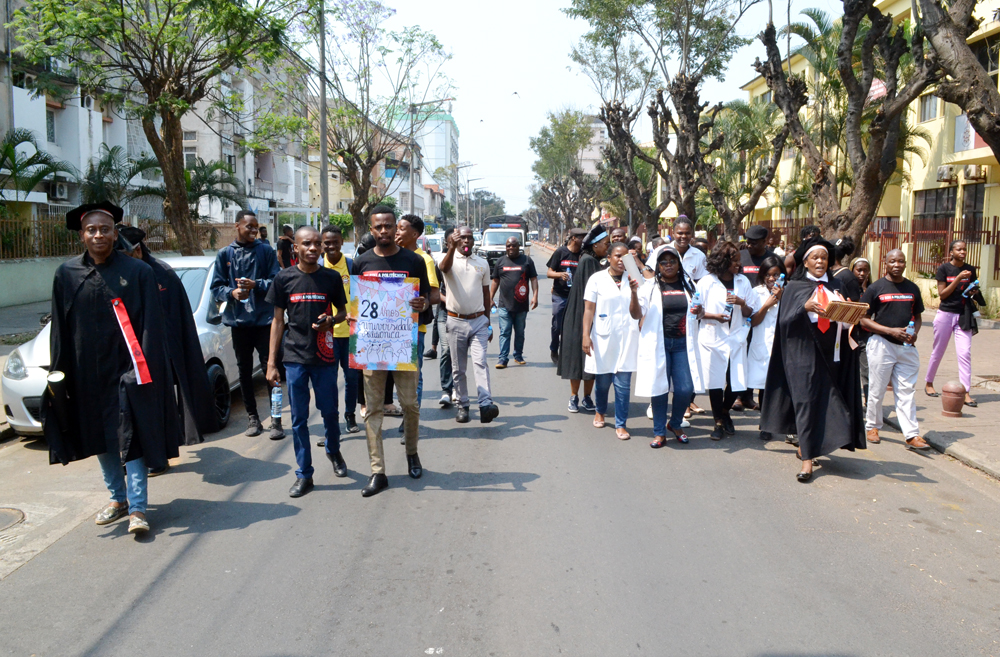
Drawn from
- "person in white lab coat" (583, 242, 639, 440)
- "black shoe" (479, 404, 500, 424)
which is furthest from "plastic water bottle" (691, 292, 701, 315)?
"black shoe" (479, 404, 500, 424)

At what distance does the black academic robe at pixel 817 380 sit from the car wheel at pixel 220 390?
16.6 feet

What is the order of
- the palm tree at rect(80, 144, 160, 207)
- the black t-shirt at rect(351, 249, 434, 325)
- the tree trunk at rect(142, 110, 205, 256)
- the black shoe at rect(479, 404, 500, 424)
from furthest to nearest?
the palm tree at rect(80, 144, 160, 207), the tree trunk at rect(142, 110, 205, 256), the black shoe at rect(479, 404, 500, 424), the black t-shirt at rect(351, 249, 434, 325)

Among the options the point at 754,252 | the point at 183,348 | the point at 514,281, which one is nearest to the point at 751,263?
the point at 754,252

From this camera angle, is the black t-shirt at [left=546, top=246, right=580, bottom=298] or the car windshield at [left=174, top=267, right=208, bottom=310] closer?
the car windshield at [left=174, top=267, right=208, bottom=310]

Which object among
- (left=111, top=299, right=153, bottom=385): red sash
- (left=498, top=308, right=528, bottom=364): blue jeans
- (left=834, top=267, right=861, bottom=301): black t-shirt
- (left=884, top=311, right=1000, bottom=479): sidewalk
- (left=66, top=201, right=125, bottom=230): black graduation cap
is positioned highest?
(left=66, top=201, right=125, bottom=230): black graduation cap

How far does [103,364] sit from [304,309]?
1330 mm

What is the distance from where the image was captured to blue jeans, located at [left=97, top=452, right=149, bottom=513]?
508 cm

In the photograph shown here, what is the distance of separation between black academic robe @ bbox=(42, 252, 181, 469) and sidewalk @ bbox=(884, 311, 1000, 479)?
247 inches

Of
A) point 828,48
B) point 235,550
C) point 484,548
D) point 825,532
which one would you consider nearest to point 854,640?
point 825,532

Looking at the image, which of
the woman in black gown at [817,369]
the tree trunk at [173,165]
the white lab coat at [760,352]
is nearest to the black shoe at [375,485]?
the woman in black gown at [817,369]

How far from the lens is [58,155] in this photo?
26.5 metres

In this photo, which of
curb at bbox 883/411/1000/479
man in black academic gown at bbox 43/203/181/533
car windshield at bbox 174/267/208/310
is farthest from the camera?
car windshield at bbox 174/267/208/310

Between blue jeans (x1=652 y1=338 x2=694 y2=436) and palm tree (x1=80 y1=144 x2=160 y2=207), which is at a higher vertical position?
palm tree (x1=80 y1=144 x2=160 y2=207)

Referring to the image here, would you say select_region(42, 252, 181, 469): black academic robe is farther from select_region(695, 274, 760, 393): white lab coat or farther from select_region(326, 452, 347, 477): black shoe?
select_region(695, 274, 760, 393): white lab coat
